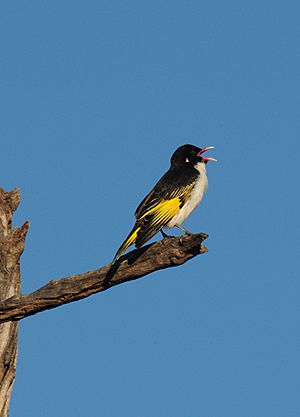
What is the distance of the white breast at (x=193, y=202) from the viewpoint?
33.4 ft

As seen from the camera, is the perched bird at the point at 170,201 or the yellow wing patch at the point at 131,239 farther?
the perched bird at the point at 170,201

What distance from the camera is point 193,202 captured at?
34.4ft

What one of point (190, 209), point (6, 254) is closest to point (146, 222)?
point (190, 209)

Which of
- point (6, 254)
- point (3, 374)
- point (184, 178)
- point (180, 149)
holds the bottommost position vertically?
point (3, 374)

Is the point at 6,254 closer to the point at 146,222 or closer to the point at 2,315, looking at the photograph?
the point at 2,315

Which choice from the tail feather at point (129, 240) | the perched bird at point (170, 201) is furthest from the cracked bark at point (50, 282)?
the perched bird at point (170, 201)

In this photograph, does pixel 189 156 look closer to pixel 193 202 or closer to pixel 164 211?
pixel 193 202

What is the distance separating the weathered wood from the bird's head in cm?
358

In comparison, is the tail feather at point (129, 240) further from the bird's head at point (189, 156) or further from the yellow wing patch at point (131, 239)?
the bird's head at point (189, 156)

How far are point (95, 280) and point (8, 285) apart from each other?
3.23 feet

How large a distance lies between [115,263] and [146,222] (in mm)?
1336

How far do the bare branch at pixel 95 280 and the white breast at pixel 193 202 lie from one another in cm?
193

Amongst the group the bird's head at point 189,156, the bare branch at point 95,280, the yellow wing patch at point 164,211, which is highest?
the bird's head at point 189,156

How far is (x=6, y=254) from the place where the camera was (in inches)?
330
